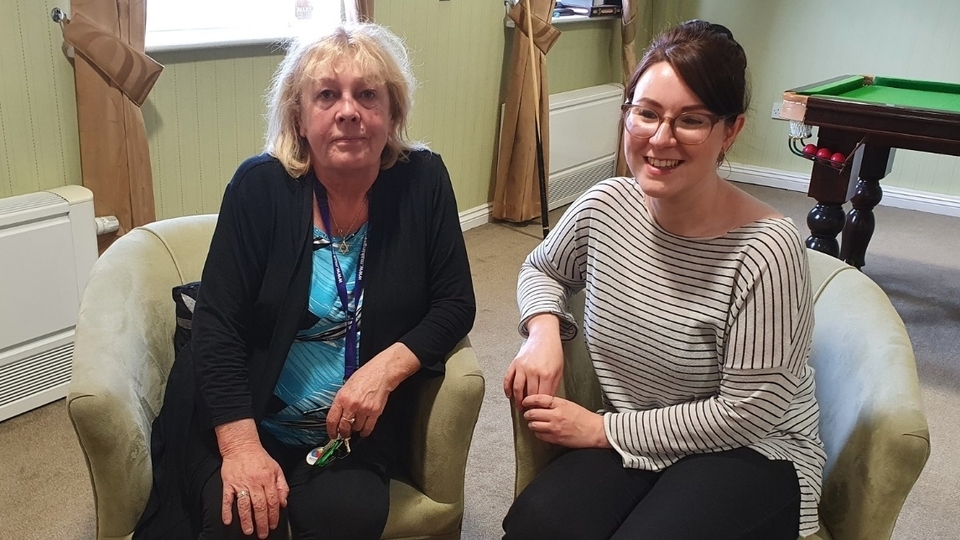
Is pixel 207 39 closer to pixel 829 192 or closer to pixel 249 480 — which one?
pixel 249 480

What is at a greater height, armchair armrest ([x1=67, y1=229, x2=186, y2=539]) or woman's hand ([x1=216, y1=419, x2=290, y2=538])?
armchair armrest ([x1=67, y1=229, x2=186, y2=539])

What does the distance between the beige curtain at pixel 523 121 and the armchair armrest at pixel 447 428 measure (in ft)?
8.61

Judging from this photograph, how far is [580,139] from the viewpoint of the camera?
441 cm

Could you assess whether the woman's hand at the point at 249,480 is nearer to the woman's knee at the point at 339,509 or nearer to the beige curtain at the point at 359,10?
the woman's knee at the point at 339,509

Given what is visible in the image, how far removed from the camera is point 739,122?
127cm

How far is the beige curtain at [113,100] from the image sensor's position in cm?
214

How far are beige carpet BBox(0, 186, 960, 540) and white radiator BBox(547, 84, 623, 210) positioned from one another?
21.6 inches

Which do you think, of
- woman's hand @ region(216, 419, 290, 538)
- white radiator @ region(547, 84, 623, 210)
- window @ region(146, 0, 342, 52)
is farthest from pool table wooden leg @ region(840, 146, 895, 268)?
woman's hand @ region(216, 419, 290, 538)

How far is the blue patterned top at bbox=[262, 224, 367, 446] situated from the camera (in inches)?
54.9

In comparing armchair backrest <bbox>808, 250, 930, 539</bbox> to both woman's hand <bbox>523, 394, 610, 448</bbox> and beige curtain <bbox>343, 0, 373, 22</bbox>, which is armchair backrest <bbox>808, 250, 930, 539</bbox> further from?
beige curtain <bbox>343, 0, 373, 22</bbox>

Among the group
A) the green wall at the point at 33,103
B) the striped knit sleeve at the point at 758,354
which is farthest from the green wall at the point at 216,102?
the striped knit sleeve at the point at 758,354

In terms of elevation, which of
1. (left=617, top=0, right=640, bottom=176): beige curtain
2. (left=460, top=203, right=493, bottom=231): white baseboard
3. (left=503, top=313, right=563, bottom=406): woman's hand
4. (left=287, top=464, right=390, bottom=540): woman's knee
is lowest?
(left=460, top=203, right=493, bottom=231): white baseboard

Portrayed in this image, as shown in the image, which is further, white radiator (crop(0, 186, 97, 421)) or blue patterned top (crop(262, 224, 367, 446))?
white radiator (crop(0, 186, 97, 421))

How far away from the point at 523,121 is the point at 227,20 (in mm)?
1555
